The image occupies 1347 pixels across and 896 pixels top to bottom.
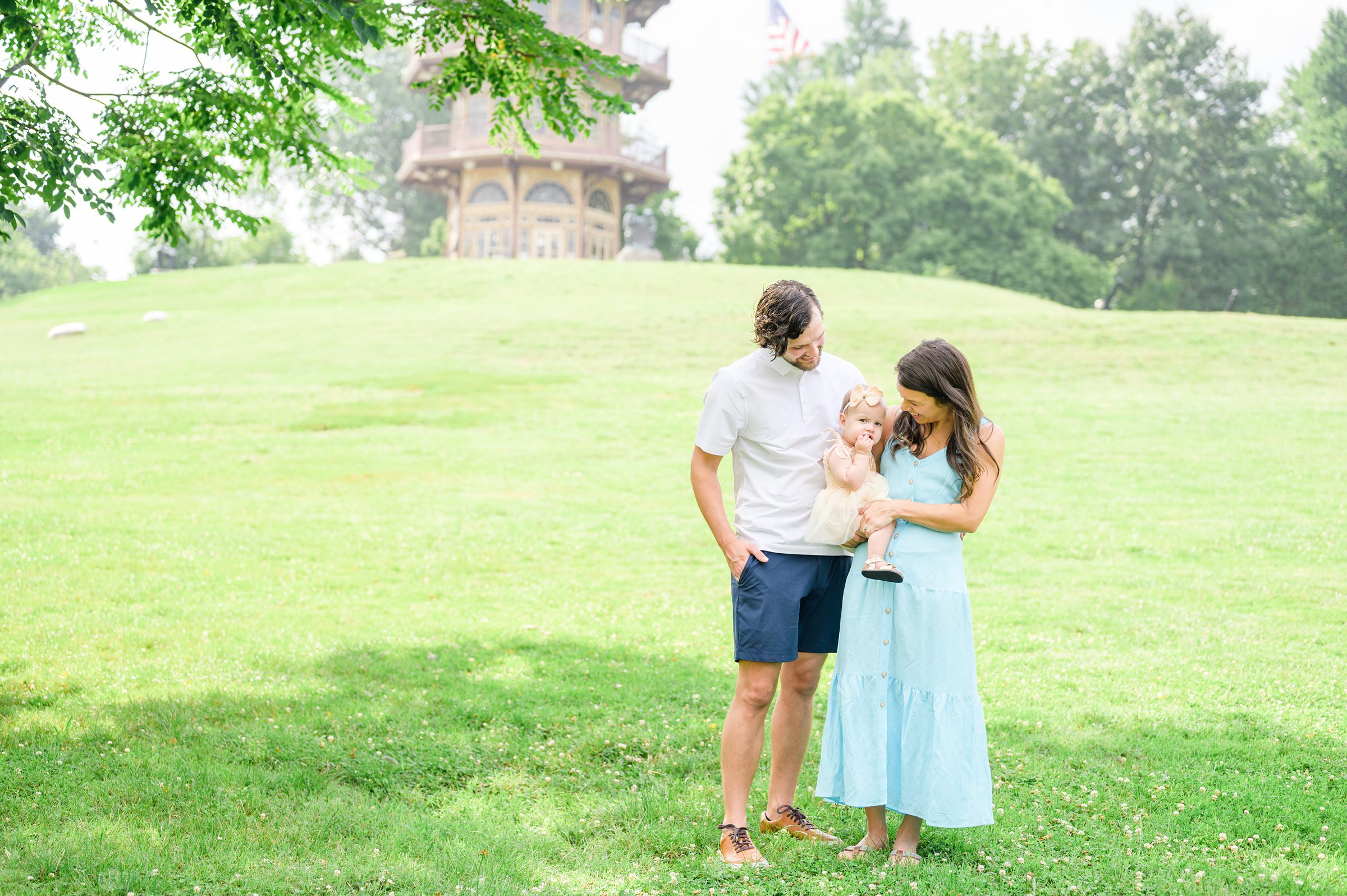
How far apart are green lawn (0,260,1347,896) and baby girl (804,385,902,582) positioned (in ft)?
4.42

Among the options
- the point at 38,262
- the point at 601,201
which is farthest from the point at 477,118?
the point at 38,262

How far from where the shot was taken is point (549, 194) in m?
48.6

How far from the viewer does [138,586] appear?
9.47 metres

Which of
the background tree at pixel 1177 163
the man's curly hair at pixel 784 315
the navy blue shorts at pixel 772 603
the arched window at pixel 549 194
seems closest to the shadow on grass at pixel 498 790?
the navy blue shorts at pixel 772 603

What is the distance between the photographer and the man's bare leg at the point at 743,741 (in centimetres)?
464

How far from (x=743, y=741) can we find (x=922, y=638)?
0.91 metres

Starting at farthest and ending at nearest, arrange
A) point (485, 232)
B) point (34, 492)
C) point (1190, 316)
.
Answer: point (485, 232) < point (1190, 316) < point (34, 492)

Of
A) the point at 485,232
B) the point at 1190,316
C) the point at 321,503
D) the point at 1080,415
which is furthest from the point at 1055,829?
the point at 485,232

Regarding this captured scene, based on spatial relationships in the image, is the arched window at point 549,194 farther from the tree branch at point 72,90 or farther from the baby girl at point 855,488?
the baby girl at point 855,488

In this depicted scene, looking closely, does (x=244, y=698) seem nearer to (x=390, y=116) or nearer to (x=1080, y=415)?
(x=1080, y=415)

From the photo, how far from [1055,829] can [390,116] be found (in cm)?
7223

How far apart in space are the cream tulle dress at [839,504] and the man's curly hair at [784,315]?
50 cm

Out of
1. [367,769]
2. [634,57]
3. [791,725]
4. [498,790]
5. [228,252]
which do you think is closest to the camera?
[791,725]

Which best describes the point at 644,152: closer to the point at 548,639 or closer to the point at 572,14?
the point at 572,14
